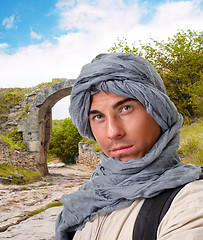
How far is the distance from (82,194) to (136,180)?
0.98 ft

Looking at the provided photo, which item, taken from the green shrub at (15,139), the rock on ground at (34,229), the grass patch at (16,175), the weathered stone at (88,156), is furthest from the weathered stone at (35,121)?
the rock on ground at (34,229)

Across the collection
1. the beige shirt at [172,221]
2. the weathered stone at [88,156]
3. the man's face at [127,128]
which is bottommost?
the weathered stone at [88,156]

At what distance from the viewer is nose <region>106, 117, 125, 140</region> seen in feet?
3.62

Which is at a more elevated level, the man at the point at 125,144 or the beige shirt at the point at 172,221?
the man at the point at 125,144

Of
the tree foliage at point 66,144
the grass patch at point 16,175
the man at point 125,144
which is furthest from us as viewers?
the tree foliage at point 66,144

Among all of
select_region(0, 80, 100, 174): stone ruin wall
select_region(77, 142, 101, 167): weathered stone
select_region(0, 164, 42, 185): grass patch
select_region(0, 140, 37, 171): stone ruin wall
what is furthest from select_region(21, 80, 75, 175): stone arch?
select_region(77, 142, 101, 167): weathered stone

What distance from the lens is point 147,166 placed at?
110 centimetres

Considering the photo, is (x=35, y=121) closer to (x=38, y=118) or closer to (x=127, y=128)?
(x=38, y=118)

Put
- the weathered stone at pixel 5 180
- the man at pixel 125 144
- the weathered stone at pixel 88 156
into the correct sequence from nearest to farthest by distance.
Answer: the man at pixel 125 144 < the weathered stone at pixel 5 180 < the weathered stone at pixel 88 156

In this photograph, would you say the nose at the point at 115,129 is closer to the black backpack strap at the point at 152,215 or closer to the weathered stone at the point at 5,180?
the black backpack strap at the point at 152,215

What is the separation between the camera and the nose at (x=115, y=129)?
1.10 metres

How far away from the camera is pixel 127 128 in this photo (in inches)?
43.8

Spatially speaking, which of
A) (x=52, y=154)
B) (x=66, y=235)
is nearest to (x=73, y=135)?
(x=52, y=154)

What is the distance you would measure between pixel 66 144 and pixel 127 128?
20.2m
